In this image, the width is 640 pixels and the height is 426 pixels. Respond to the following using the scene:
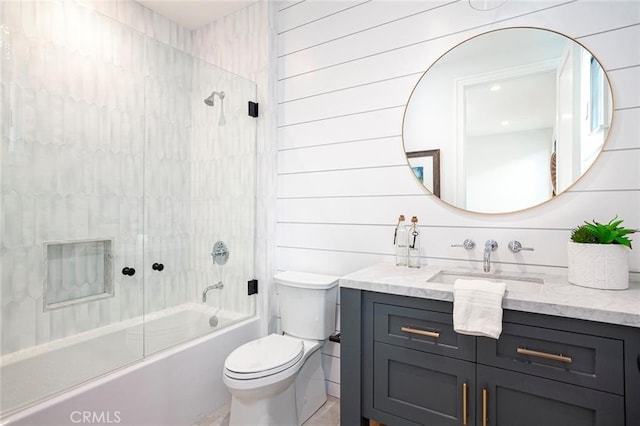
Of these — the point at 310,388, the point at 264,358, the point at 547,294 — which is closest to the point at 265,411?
the point at 264,358

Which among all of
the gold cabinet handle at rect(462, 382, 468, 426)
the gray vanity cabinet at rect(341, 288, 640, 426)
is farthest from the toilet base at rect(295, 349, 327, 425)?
the gold cabinet handle at rect(462, 382, 468, 426)

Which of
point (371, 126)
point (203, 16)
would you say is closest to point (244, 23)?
point (203, 16)

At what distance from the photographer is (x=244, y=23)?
252cm

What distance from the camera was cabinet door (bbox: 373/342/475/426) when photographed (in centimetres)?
128

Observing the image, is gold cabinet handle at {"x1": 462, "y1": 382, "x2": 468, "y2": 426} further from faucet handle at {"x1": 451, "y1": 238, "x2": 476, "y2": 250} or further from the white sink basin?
faucet handle at {"x1": 451, "y1": 238, "x2": 476, "y2": 250}

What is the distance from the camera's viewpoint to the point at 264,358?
1.70m

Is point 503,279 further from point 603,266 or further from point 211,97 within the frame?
point 211,97

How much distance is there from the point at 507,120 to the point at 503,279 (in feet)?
2.55

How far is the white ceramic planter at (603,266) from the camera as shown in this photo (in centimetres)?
126

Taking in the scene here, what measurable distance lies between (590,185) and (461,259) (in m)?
0.64

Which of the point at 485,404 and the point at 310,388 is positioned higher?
the point at 485,404

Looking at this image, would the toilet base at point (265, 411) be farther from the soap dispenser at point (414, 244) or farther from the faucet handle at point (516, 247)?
the faucet handle at point (516, 247)

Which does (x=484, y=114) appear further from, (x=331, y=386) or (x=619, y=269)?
(x=331, y=386)

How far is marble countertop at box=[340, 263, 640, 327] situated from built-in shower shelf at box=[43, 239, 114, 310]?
155 cm
